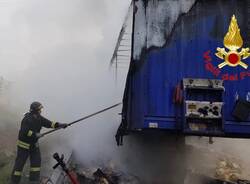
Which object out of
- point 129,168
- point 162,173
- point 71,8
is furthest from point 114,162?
point 71,8

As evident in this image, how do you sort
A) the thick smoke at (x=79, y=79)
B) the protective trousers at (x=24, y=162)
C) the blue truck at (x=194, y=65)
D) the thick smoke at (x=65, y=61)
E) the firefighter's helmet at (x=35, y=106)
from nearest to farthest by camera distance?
the blue truck at (x=194, y=65)
the protective trousers at (x=24, y=162)
the firefighter's helmet at (x=35, y=106)
the thick smoke at (x=79, y=79)
the thick smoke at (x=65, y=61)

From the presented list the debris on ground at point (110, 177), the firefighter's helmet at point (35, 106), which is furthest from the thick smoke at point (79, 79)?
the firefighter's helmet at point (35, 106)

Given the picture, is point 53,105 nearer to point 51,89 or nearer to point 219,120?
point 51,89

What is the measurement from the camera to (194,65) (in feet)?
21.1

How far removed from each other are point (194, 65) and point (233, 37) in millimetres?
662

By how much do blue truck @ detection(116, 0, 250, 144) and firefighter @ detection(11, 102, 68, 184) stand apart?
8.38 feet

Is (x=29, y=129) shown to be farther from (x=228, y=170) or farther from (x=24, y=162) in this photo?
(x=228, y=170)

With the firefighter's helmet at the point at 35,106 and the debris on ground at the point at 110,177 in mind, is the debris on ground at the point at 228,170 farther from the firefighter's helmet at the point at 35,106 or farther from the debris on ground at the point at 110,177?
the firefighter's helmet at the point at 35,106

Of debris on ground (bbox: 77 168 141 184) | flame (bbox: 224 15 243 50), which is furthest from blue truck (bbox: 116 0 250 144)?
debris on ground (bbox: 77 168 141 184)

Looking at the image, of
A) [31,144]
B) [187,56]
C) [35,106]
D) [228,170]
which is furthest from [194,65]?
[228,170]

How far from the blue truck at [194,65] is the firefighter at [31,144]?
2.55m

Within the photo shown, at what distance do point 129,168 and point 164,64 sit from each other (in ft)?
10.8

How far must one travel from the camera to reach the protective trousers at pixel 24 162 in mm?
8055

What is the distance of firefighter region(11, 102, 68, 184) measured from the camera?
814cm
